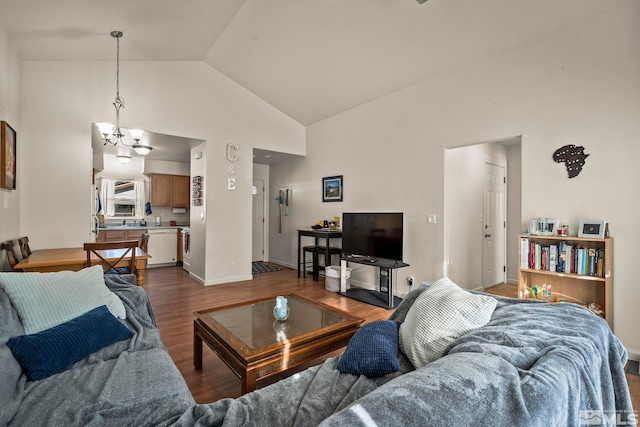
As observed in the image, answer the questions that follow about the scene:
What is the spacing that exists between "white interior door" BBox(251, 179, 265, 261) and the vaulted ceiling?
9.69ft

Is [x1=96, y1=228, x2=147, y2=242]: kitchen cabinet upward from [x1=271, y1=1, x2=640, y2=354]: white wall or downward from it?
downward

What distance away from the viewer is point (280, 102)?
562 centimetres

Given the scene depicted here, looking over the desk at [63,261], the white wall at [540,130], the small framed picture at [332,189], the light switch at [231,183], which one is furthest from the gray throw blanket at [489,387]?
the light switch at [231,183]

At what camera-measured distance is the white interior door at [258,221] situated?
7.43m

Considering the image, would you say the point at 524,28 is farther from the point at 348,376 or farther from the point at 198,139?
the point at 198,139

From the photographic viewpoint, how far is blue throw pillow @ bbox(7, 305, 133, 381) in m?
1.50

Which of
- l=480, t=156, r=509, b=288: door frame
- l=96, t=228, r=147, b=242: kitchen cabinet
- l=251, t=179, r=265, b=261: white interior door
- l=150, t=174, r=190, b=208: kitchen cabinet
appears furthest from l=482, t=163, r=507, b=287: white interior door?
l=96, t=228, r=147, b=242: kitchen cabinet

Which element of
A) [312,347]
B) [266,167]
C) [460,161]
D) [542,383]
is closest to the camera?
[542,383]

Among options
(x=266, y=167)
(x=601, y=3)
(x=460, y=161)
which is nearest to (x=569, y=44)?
(x=601, y=3)

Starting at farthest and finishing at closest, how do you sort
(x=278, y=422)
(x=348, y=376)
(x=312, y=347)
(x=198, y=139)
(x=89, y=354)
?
(x=198, y=139) → (x=312, y=347) → (x=89, y=354) → (x=348, y=376) → (x=278, y=422)

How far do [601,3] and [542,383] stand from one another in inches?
135

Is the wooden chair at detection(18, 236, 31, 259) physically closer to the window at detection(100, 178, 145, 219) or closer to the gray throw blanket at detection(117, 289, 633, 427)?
the gray throw blanket at detection(117, 289, 633, 427)

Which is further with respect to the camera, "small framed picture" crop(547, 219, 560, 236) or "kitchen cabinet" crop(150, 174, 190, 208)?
"kitchen cabinet" crop(150, 174, 190, 208)

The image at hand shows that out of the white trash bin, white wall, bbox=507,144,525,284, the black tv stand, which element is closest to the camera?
the black tv stand
